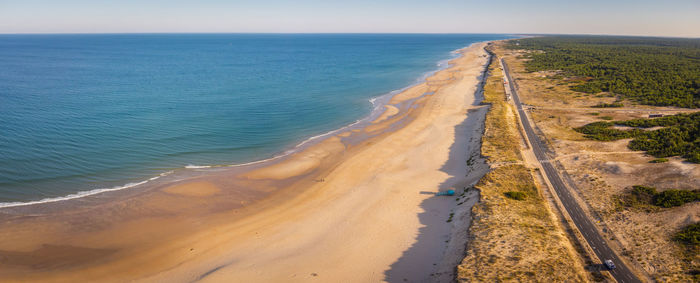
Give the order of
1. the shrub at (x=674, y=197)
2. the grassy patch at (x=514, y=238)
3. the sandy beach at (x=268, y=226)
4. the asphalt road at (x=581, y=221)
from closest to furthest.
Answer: the grassy patch at (x=514, y=238) → the asphalt road at (x=581, y=221) → the sandy beach at (x=268, y=226) → the shrub at (x=674, y=197)

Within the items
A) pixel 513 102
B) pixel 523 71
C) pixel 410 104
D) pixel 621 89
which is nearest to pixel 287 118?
pixel 410 104

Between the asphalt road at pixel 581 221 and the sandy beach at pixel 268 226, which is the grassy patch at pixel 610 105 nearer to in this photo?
the asphalt road at pixel 581 221

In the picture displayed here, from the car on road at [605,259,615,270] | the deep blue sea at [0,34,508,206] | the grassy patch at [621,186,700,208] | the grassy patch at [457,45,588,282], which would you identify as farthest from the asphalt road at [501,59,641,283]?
the deep blue sea at [0,34,508,206]

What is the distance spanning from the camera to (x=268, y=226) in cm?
3030

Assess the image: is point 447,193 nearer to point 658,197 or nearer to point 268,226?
point 268,226

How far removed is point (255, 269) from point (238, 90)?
71.0m

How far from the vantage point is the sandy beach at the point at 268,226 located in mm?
24438

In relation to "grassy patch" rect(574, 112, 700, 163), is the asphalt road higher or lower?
lower

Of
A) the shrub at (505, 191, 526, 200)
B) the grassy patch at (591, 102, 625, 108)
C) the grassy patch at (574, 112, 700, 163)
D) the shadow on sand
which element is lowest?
the shadow on sand

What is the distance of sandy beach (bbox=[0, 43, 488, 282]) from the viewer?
24438mm

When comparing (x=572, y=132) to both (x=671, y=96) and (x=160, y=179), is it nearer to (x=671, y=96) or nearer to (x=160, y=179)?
(x=671, y=96)

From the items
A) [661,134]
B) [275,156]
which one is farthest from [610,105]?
[275,156]

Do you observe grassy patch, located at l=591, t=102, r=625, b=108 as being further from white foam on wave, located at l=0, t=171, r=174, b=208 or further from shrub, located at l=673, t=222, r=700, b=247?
white foam on wave, located at l=0, t=171, r=174, b=208

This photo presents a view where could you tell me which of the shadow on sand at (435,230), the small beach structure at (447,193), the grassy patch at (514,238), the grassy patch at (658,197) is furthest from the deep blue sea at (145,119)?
the grassy patch at (658,197)
